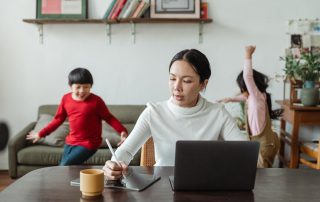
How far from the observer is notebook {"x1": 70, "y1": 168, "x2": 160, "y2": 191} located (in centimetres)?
139

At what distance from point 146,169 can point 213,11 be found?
2.70 m

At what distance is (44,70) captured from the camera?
13.5 ft

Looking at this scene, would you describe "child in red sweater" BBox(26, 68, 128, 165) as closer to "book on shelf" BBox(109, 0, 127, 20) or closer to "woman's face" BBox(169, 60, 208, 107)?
"woman's face" BBox(169, 60, 208, 107)

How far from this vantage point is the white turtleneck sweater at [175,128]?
5.72ft

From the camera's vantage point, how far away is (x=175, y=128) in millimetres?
1751

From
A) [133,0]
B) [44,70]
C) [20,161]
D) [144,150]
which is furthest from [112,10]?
[144,150]

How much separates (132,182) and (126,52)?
2768 mm

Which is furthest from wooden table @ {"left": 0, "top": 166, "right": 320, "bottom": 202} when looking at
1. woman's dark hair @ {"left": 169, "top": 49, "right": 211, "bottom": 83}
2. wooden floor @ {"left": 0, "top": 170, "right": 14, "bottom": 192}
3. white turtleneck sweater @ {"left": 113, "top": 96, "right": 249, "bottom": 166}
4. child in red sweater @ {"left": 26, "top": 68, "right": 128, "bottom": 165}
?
wooden floor @ {"left": 0, "top": 170, "right": 14, "bottom": 192}

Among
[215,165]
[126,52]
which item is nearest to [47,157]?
[126,52]

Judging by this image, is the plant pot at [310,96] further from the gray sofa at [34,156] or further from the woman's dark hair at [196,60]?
the woman's dark hair at [196,60]

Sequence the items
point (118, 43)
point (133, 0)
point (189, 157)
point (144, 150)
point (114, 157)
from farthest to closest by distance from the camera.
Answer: point (118, 43)
point (133, 0)
point (144, 150)
point (114, 157)
point (189, 157)

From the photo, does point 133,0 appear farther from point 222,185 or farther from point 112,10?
→ point 222,185

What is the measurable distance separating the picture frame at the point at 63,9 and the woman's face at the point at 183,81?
2.48 meters

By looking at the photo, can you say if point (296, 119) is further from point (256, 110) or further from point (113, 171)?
point (113, 171)
